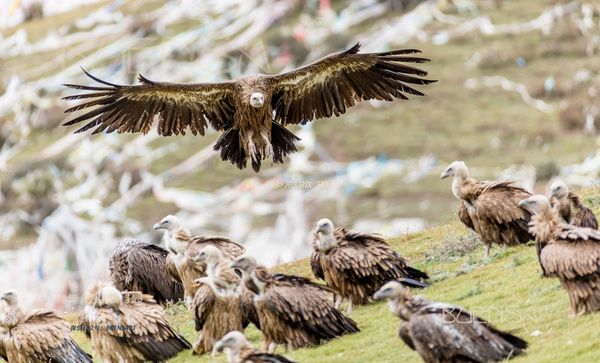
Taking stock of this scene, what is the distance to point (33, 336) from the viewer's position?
11.9m

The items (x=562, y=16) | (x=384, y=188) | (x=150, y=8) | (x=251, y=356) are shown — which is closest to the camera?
(x=251, y=356)

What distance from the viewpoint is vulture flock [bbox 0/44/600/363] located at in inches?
367

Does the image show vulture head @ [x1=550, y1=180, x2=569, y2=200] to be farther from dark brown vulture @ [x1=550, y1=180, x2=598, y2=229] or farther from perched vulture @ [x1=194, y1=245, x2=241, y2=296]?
perched vulture @ [x1=194, y1=245, x2=241, y2=296]

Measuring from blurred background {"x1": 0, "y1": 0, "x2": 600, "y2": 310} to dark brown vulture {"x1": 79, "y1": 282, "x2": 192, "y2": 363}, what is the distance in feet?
81.2

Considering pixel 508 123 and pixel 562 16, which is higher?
pixel 562 16

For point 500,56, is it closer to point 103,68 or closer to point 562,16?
point 562,16

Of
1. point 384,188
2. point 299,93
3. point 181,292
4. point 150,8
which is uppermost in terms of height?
point 150,8

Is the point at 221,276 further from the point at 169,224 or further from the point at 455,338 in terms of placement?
the point at 455,338

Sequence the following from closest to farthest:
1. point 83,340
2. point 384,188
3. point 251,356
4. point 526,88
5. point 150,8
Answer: point 251,356
point 83,340
point 384,188
point 526,88
point 150,8

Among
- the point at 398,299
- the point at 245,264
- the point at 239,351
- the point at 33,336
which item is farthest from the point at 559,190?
the point at 33,336

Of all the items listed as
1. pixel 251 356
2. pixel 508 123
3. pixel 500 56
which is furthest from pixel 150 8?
pixel 251 356

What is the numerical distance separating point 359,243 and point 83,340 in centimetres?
493

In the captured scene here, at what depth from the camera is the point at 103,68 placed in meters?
59.6

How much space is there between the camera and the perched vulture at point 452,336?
8.92 meters
